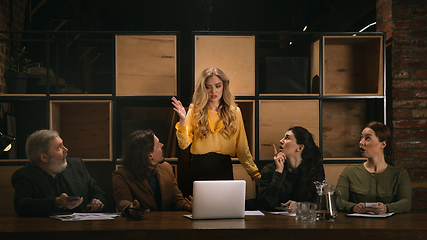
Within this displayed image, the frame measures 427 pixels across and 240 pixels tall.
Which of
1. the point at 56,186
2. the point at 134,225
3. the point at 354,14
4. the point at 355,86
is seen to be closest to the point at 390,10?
the point at 355,86

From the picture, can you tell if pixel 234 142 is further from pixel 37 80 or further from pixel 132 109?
pixel 37 80

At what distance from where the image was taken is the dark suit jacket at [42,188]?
7.43 ft

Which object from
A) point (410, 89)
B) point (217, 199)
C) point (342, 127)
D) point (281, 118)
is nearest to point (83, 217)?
point (217, 199)

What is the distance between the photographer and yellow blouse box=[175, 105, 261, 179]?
9.95ft

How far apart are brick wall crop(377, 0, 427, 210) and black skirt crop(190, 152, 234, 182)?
1675 millimetres

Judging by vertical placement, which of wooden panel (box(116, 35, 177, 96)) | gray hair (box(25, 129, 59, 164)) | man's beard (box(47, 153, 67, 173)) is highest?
wooden panel (box(116, 35, 177, 96))

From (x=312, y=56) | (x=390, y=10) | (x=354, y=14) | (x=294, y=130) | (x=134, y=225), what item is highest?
(x=354, y=14)

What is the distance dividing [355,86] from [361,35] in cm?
56

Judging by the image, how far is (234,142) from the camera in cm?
311

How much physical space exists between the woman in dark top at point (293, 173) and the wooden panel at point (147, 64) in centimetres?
114

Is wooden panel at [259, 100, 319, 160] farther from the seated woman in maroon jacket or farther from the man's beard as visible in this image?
the man's beard

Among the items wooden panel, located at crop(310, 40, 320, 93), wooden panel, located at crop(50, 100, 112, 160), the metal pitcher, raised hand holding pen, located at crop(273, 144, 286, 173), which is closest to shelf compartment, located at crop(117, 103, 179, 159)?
wooden panel, located at crop(50, 100, 112, 160)

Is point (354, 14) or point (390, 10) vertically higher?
point (354, 14)

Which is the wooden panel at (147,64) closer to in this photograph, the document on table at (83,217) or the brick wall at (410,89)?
the document on table at (83,217)
